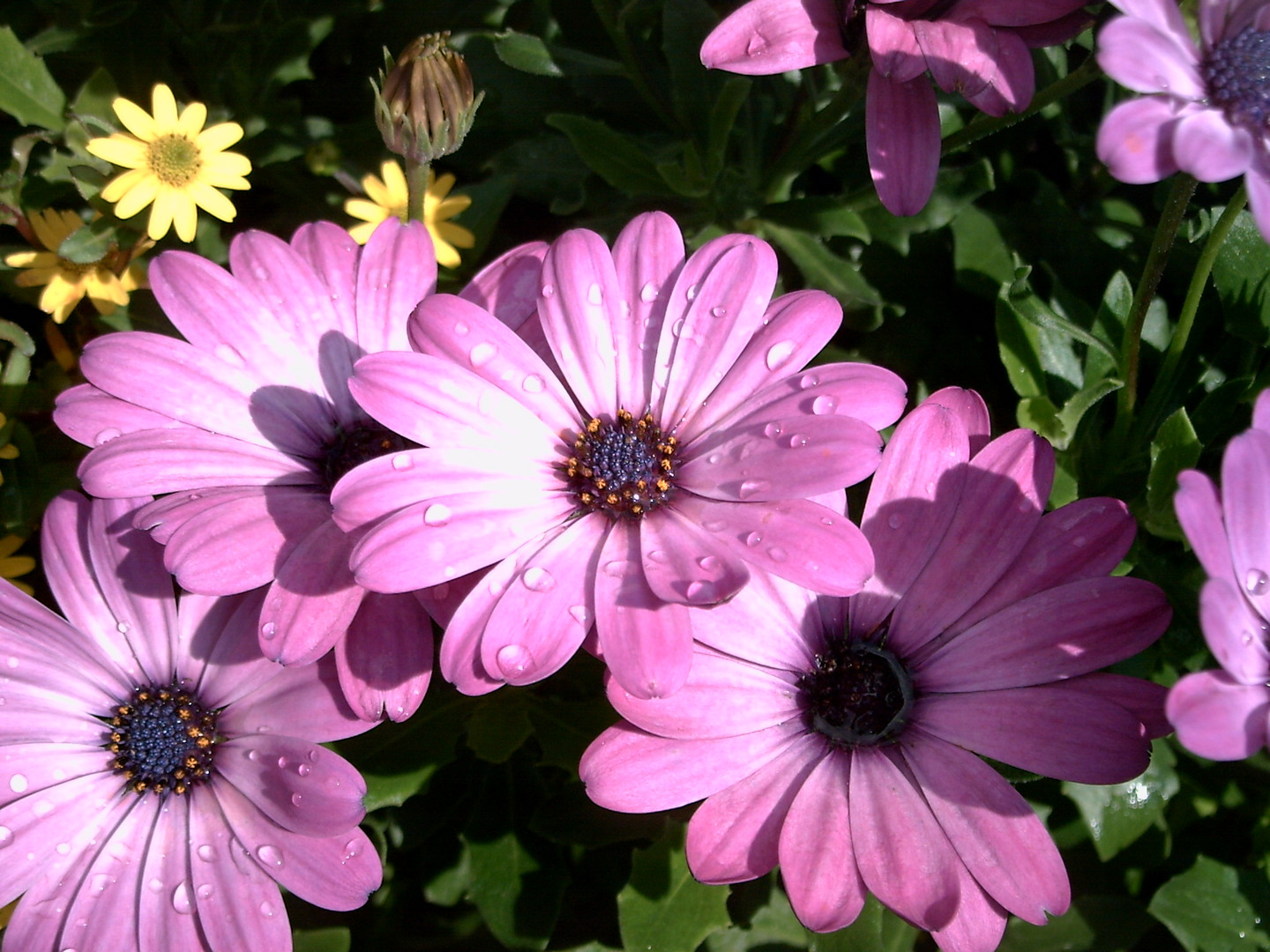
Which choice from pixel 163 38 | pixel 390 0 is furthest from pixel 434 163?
pixel 163 38

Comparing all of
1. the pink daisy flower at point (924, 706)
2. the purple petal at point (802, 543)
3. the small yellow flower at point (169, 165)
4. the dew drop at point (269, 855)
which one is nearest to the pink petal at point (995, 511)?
the pink daisy flower at point (924, 706)

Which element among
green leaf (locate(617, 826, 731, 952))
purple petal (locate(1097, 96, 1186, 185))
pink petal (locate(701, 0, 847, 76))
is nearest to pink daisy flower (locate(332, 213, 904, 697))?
pink petal (locate(701, 0, 847, 76))

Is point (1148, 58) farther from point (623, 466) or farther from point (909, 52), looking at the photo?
point (623, 466)

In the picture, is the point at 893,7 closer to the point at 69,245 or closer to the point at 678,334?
the point at 678,334

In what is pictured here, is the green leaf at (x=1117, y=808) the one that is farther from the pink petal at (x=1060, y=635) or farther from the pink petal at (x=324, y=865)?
the pink petal at (x=324, y=865)

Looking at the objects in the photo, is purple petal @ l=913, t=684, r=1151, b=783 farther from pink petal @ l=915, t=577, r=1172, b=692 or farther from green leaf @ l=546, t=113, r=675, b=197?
→ green leaf @ l=546, t=113, r=675, b=197

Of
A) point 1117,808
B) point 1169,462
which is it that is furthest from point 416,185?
point 1117,808
